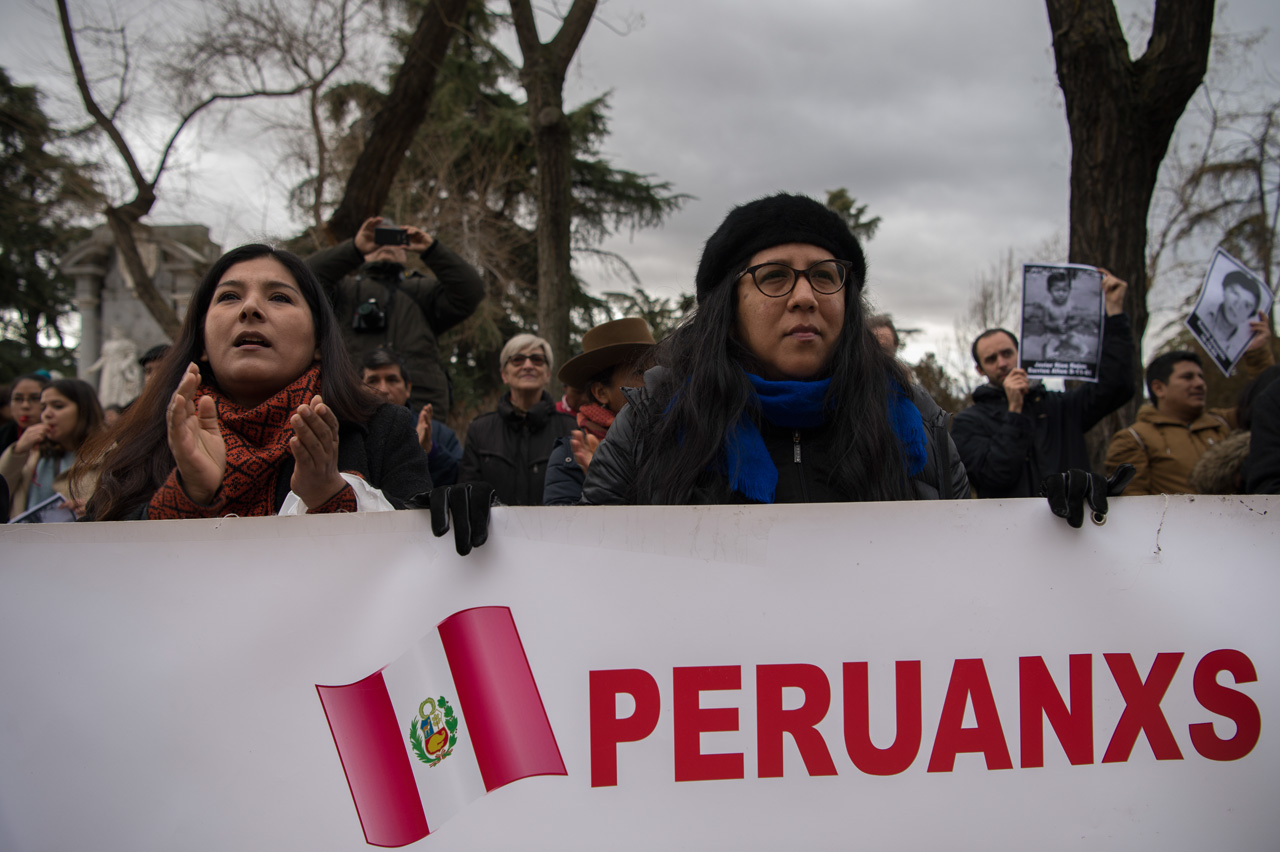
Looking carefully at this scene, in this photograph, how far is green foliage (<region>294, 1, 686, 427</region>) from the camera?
17578mm

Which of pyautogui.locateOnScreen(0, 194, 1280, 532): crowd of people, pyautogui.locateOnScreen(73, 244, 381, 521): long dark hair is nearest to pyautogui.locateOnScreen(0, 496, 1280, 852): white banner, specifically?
pyautogui.locateOnScreen(0, 194, 1280, 532): crowd of people

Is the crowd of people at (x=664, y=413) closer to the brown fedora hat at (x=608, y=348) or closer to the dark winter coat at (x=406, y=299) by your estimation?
the brown fedora hat at (x=608, y=348)

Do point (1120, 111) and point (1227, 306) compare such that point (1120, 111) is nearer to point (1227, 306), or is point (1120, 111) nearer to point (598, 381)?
point (1227, 306)

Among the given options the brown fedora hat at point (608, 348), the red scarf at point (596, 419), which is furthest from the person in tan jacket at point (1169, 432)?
the red scarf at point (596, 419)

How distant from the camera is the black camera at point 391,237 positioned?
4.20 metres

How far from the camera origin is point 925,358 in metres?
17.6

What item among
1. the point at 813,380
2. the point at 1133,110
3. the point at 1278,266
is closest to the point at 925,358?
the point at 1278,266

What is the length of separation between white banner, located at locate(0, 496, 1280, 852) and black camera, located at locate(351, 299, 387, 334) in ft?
9.30

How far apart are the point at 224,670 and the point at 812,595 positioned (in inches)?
41.9

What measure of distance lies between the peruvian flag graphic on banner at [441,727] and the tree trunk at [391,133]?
21.2ft

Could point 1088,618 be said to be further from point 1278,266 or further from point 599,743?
point 1278,266

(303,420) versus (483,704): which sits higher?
(303,420)

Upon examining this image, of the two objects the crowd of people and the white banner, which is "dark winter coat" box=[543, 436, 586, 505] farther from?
the white banner

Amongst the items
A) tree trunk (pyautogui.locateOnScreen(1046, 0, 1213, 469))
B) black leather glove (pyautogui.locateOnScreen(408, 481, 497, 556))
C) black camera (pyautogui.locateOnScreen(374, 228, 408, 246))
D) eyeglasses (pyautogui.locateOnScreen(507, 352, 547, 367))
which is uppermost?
tree trunk (pyautogui.locateOnScreen(1046, 0, 1213, 469))
